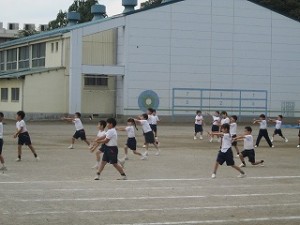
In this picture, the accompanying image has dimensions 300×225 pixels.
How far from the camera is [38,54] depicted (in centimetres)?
5100

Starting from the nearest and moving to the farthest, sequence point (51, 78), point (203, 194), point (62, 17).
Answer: point (203, 194), point (51, 78), point (62, 17)

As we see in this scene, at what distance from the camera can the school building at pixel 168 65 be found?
4481 centimetres

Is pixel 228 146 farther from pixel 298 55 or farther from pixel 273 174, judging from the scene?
pixel 298 55

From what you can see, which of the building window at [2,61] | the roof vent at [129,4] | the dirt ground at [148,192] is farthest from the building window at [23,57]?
the dirt ground at [148,192]

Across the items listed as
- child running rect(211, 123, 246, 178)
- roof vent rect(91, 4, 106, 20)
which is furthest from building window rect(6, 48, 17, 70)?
child running rect(211, 123, 246, 178)

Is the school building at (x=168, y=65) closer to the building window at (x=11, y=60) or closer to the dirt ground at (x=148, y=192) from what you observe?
the building window at (x=11, y=60)

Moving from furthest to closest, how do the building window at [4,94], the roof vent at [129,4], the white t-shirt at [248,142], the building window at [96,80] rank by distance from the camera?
1. the roof vent at [129,4]
2. the building window at [4,94]
3. the building window at [96,80]
4. the white t-shirt at [248,142]

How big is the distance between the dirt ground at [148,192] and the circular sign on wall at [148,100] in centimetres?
Result: 2391

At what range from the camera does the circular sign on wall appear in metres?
46.5

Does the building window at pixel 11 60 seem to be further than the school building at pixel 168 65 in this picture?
Yes

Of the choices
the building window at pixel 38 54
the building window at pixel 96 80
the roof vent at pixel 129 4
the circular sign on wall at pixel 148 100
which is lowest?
the circular sign on wall at pixel 148 100

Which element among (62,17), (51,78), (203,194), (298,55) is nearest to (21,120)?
(203,194)

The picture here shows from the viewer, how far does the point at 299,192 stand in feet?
46.2

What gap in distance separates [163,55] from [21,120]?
93.3ft
